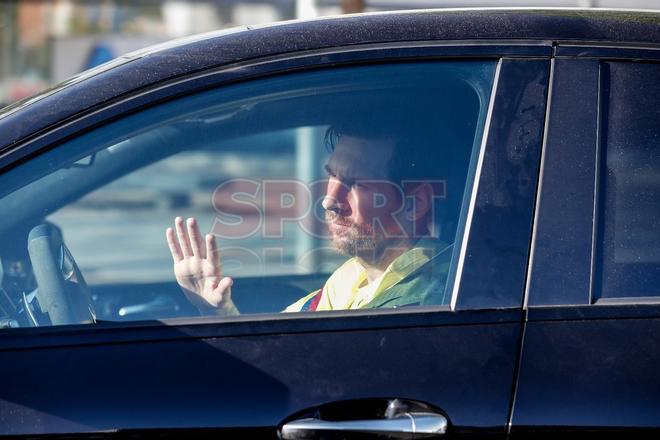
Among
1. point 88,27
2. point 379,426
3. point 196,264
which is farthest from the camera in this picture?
point 88,27

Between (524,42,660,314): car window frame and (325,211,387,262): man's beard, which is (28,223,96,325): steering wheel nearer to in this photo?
(325,211,387,262): man's beard

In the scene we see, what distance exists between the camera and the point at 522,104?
179 centimetres

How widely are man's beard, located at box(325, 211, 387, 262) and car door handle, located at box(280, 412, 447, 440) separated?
50cm

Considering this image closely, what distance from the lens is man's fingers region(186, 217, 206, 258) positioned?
2127 mm

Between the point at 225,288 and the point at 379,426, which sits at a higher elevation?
the point at 225,288

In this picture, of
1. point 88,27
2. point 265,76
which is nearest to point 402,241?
point 265,76

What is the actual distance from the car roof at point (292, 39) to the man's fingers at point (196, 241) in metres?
0.43

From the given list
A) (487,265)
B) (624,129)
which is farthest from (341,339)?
(624,129)

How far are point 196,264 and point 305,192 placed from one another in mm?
318

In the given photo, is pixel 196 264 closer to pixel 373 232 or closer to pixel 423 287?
pixel 373 232

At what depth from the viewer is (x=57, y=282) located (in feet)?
6.63

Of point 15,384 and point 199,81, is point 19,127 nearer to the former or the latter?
point 199,81

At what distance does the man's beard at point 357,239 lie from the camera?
2025 millimetres

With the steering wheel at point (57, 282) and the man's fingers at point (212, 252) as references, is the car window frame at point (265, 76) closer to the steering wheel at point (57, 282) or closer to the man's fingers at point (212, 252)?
the steering wheel at point (57, 282)
